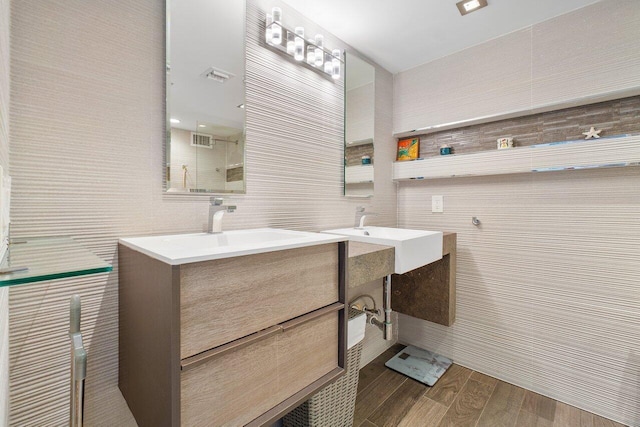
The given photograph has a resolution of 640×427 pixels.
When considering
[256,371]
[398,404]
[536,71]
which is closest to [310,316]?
[256,371]

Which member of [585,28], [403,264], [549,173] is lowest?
[403,264]

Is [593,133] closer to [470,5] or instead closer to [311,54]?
[470,5]

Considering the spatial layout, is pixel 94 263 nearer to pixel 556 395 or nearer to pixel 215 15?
pixel 215 15

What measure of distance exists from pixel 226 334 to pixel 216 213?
58 cm

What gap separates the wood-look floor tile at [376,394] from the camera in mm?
1659

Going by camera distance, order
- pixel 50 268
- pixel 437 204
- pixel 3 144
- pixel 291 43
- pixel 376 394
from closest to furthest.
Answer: pixel 50 268 → pixel 3 144 → pixel 291 43 → pixel 376 394 → pixel 437 204

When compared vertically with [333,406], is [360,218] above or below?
above

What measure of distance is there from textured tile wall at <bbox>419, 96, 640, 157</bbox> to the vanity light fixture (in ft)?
3.24

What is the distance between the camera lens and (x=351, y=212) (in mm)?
2008

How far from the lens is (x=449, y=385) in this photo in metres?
1.90

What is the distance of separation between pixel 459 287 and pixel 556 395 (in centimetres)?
80

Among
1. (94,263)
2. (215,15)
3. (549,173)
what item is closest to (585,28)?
(549,173)

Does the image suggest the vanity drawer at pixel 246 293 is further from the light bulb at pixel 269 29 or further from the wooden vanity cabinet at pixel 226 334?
the light bulb at pixel 269 29

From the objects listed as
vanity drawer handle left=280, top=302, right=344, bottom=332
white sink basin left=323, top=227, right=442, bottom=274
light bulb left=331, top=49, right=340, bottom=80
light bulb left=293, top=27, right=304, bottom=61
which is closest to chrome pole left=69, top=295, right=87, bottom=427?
vanity drawer handle left=280, top=302, right=344, bottom=332
